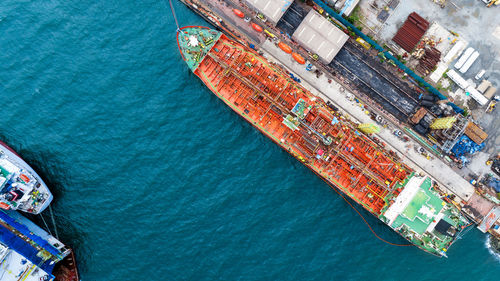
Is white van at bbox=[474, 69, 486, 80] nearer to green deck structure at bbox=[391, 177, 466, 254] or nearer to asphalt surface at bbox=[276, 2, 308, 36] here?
green deck structure at bbox=[391, 177, 466, 254]

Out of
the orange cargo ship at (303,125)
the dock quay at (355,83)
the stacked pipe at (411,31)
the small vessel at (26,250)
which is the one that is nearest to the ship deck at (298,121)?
the orange cargo ship at (303,125)

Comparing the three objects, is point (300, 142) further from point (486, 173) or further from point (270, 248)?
point (486, 173)

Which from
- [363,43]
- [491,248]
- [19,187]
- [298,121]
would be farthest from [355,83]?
[19,187]

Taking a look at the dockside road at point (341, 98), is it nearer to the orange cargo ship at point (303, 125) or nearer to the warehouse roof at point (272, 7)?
the orange cargo ship at point (303, 125)

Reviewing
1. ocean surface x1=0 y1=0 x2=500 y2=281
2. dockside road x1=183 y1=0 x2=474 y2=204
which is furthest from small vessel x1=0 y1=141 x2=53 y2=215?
Result: dockside road x1=183 y1=0 x2=474 y2=204

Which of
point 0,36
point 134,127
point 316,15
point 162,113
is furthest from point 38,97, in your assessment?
point 316,15
